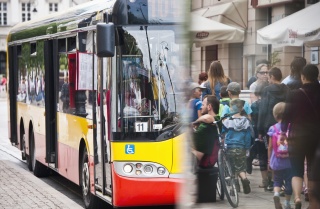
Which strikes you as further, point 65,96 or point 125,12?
point 65,96

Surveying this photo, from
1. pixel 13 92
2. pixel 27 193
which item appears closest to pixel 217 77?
pixel 27 193

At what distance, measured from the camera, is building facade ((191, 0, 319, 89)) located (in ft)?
7.02

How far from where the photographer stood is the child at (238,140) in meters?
2.35

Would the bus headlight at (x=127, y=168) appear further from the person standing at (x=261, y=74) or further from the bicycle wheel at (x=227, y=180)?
the person standing at (x=261, y=74)

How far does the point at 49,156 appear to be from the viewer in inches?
522

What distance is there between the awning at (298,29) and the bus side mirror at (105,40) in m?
6.94

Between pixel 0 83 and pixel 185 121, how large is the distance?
7326 cm

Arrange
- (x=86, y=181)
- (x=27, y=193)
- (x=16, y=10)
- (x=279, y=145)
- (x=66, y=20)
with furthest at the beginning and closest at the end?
1. (x=16, y=10)
2. (x=27, y=193)
3. (x=66, y=20)
4. (x=86, y=181)
5. (x=279, y=145)

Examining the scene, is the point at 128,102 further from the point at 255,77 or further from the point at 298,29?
the point at 298,29

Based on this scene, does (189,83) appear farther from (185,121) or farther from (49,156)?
(49,156)

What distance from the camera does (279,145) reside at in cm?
220

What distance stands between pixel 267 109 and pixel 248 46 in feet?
0.56

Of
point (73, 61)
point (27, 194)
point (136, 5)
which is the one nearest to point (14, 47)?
point (27, 194)

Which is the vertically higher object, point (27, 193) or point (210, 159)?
point (210, 159)
